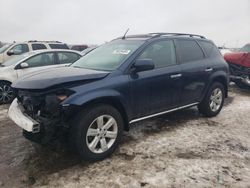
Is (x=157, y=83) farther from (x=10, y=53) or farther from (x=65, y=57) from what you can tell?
(x=10, y=53)

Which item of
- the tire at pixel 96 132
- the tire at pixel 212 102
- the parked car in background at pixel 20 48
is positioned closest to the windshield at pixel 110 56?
the tire at pixel 96 132

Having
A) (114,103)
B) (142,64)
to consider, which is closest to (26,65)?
(114,103)

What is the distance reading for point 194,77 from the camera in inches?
208

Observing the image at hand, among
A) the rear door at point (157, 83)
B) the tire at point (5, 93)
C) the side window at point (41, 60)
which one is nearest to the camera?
the rear door at point (157, 83)

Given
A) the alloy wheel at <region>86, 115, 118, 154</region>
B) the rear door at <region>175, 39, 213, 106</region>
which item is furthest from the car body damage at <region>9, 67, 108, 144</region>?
the rear door at <region>175, 39, 213, 106</region>

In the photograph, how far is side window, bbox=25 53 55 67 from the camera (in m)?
7.94

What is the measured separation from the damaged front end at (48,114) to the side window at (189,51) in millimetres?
2541

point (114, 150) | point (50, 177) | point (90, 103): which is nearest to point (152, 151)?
point (114, 150)

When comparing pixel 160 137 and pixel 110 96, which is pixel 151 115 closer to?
pixel 160 137

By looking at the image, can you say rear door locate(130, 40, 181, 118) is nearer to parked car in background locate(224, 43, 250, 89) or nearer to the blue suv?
the blue suv

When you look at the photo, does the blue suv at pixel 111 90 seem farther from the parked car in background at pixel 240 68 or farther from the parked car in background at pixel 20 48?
the parked car in background at pixel 20 48

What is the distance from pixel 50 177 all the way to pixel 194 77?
128 inches

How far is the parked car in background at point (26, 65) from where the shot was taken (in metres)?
7.49

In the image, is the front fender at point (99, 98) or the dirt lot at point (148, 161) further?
the front fender at point (99, 98)
